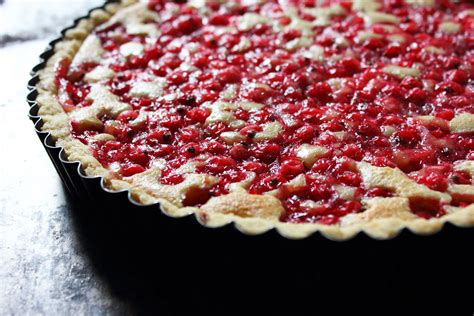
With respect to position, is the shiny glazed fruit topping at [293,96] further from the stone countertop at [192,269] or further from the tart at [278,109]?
the stone countertop at [192,269]

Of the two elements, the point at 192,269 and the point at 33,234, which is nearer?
the point at 192,269

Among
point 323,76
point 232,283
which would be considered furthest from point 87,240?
point 323,76

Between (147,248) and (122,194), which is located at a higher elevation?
(122,194)

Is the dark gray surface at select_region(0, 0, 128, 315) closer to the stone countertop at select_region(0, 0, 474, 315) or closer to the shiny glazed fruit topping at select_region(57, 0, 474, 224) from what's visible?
the stone countertop at select_region(0, 0, 474, 315)

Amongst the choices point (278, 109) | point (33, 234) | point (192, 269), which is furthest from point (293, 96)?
point (33, 234)

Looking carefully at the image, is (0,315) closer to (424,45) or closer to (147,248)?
(147,248)

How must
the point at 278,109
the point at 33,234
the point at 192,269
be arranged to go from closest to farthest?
the point at 192,269 → the point at 33,234 → the point at 278,109

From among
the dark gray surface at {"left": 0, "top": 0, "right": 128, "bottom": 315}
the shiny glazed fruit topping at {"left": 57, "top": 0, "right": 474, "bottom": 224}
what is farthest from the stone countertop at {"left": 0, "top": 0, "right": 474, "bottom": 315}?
the shiny glazed fruit topping at {"left": 57, "top": 0, "right": 474, "bottom": 224}

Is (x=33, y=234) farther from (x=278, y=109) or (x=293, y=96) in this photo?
(x=293, y=96)
